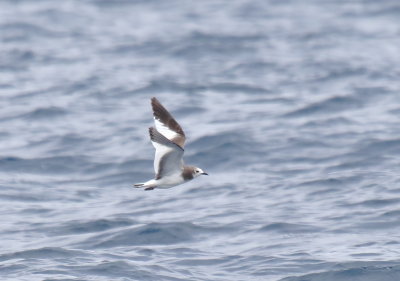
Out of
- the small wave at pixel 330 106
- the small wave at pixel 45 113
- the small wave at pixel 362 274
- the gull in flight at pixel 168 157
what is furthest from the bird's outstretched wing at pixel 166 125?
the small wave at pixel 45 113

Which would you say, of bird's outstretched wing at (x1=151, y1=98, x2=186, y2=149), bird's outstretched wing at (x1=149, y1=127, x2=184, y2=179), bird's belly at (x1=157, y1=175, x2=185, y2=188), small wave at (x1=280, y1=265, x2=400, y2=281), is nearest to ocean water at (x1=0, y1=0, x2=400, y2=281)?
small wave at (x1=280, y1=265, x2=400, y2=281)

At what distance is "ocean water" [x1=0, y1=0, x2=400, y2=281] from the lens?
13.8 meters

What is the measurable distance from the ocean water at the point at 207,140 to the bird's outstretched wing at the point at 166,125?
1720 millimetres

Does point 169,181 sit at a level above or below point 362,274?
above

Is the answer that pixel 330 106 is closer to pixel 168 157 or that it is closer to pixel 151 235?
pixel 151 235

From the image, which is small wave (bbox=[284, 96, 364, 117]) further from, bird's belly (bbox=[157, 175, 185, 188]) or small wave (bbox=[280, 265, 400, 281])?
bird's belly (bbox=[157, 175, 185, 188])

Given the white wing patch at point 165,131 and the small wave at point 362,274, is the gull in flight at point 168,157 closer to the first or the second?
the white wing patch at point 165,131

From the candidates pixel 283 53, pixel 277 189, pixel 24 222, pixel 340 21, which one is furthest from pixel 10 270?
pixel 340 21

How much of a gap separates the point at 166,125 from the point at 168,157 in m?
0.77

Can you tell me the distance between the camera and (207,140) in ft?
63.8

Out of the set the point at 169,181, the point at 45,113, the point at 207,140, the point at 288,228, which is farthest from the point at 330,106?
the point at 169,181

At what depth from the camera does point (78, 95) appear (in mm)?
22734

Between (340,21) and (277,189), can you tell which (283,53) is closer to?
(340,21)

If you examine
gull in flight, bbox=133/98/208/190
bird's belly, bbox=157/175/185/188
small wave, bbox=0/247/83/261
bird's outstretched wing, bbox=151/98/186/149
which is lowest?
small wave, bbox=0/247/83/261
